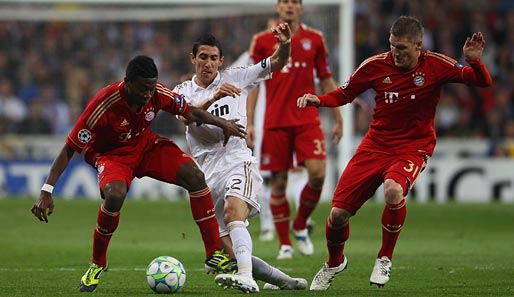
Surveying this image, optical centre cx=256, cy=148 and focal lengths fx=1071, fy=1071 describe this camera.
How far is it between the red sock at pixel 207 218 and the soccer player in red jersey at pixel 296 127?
3139mm

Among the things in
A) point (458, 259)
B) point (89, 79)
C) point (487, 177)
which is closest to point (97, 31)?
point (89, 79)

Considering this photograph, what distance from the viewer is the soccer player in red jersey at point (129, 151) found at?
337 inches

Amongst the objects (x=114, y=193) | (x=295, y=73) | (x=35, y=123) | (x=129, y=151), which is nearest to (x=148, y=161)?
(x=129, y=151)

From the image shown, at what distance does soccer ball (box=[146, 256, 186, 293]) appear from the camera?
8414 mm

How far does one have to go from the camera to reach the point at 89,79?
Answer: 73.7 feet

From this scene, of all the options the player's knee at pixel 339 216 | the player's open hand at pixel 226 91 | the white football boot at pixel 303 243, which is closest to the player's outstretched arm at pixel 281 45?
the player's open hand at pixel 226 91

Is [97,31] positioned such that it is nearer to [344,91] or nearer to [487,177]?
[487,177]

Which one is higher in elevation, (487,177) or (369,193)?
(369,193)

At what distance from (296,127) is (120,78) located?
35.9ft

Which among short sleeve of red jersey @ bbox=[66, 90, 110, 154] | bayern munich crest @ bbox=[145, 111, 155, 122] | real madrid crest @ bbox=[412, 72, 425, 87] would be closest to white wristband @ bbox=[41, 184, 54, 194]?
short sleeve of red jersey @ bbox=[66, 90, 110, 154]

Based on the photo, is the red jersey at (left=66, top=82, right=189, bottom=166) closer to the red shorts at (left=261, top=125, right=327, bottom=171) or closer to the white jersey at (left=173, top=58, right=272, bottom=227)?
the white jersey at (left=173, top=58, right=272, bottom=227)

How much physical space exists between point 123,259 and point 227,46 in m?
9.84

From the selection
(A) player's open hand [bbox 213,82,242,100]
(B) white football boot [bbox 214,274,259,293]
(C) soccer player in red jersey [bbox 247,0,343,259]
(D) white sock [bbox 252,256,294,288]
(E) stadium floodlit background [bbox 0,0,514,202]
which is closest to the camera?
(B) white football boot [bbox 214,274,259,293]

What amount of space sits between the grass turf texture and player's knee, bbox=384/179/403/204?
745 mm
